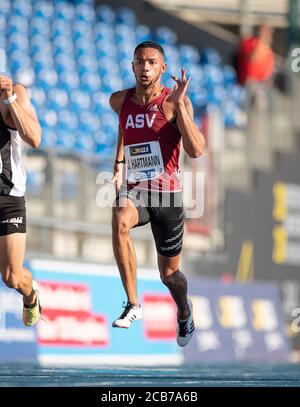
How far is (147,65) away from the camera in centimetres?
1070

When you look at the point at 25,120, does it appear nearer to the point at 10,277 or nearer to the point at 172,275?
the point at 10,277

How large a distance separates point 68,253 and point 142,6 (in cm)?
902

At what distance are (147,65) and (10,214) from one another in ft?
5.67

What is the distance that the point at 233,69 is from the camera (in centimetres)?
2558

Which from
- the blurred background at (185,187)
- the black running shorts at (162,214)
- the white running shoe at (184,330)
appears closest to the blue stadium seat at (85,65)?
the blurred background at (185,187)

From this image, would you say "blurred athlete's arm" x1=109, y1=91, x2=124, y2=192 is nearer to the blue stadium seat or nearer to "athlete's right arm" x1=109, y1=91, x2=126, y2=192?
"athlete's right arm" x1=109, y1=91, x2=126, y2=192

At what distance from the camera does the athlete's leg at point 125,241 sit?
10.8 m

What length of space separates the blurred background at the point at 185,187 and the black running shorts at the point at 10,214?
473 cm

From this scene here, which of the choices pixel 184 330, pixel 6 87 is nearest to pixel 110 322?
pixel 184 330

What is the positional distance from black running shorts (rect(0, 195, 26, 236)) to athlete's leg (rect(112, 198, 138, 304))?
2.68ft

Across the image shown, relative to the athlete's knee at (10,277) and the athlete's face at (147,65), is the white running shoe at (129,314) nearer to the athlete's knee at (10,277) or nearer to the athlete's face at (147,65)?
the athlete's knee at (10,277)

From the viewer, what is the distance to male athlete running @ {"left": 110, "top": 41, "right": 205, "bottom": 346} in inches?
424

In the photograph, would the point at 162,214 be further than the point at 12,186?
Yes

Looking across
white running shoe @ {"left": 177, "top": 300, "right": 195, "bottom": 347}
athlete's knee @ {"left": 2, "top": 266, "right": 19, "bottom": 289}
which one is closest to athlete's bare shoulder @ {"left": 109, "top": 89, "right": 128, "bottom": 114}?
athlete's knee @ {"left": 2, "top": 266, "right": 19, "bottom": 289}
